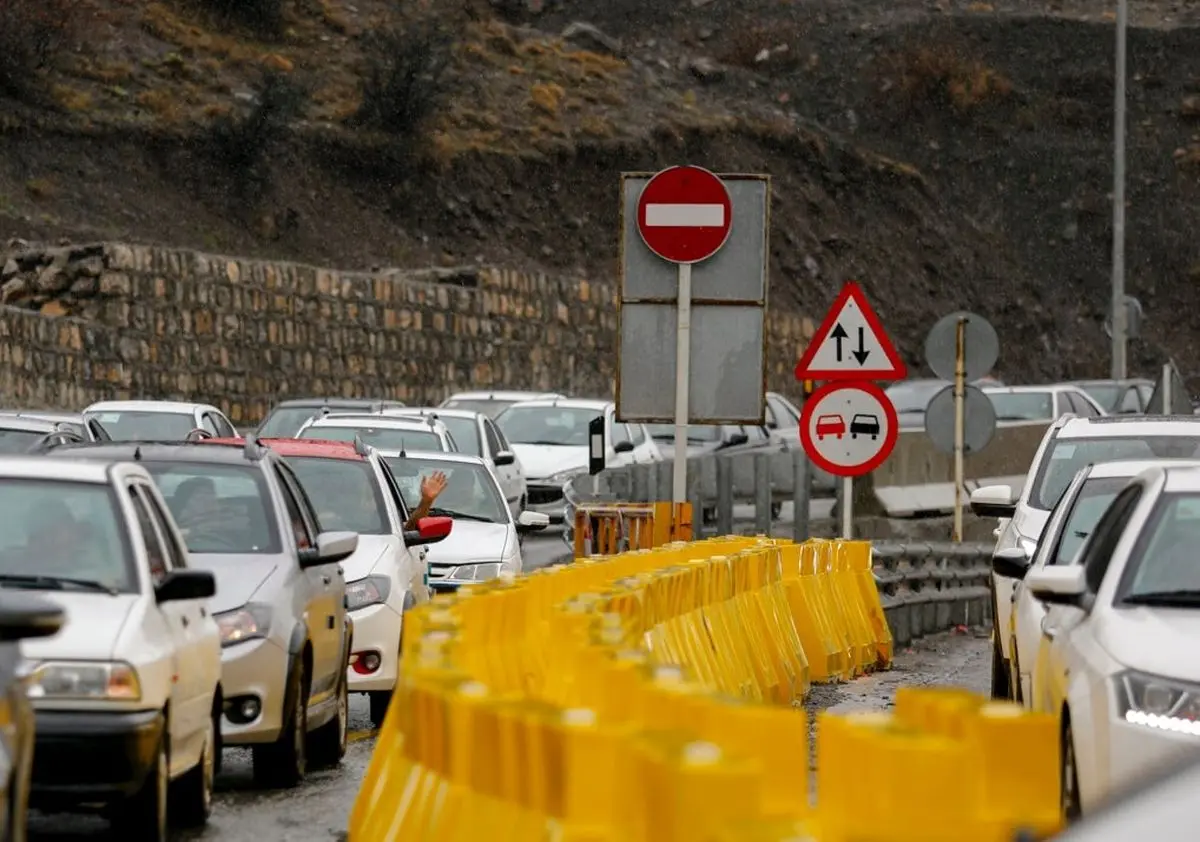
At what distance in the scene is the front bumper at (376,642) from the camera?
560 inches

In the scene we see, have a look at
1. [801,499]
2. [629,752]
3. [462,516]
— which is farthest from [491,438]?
[629,752]

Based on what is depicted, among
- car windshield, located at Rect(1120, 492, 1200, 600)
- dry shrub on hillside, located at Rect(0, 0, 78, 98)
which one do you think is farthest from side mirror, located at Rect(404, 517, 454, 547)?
dry shrub on hillside, located at Rect(0, 0, 78, 98)

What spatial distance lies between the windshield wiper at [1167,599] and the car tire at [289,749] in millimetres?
3863

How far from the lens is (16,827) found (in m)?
6.75

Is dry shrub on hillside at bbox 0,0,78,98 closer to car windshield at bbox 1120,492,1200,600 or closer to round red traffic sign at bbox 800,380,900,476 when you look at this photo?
round red traffic sign at bbox 800,380,900,476

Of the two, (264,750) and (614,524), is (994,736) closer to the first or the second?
(264,750)

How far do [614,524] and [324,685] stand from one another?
8.43 m

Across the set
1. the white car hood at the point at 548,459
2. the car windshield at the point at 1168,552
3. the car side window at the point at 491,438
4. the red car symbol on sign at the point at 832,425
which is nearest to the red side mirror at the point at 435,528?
the red car symbol on sign at the point at 832,425

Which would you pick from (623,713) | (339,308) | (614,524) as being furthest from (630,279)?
(339,308)

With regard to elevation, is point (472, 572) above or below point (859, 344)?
below

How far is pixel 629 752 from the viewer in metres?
5.31

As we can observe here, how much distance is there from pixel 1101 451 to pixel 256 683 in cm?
765

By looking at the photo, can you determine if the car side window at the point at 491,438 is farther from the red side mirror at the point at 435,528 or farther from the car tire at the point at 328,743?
the car tire at the point at 328,743

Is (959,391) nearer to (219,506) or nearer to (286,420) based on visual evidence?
(286,420)
